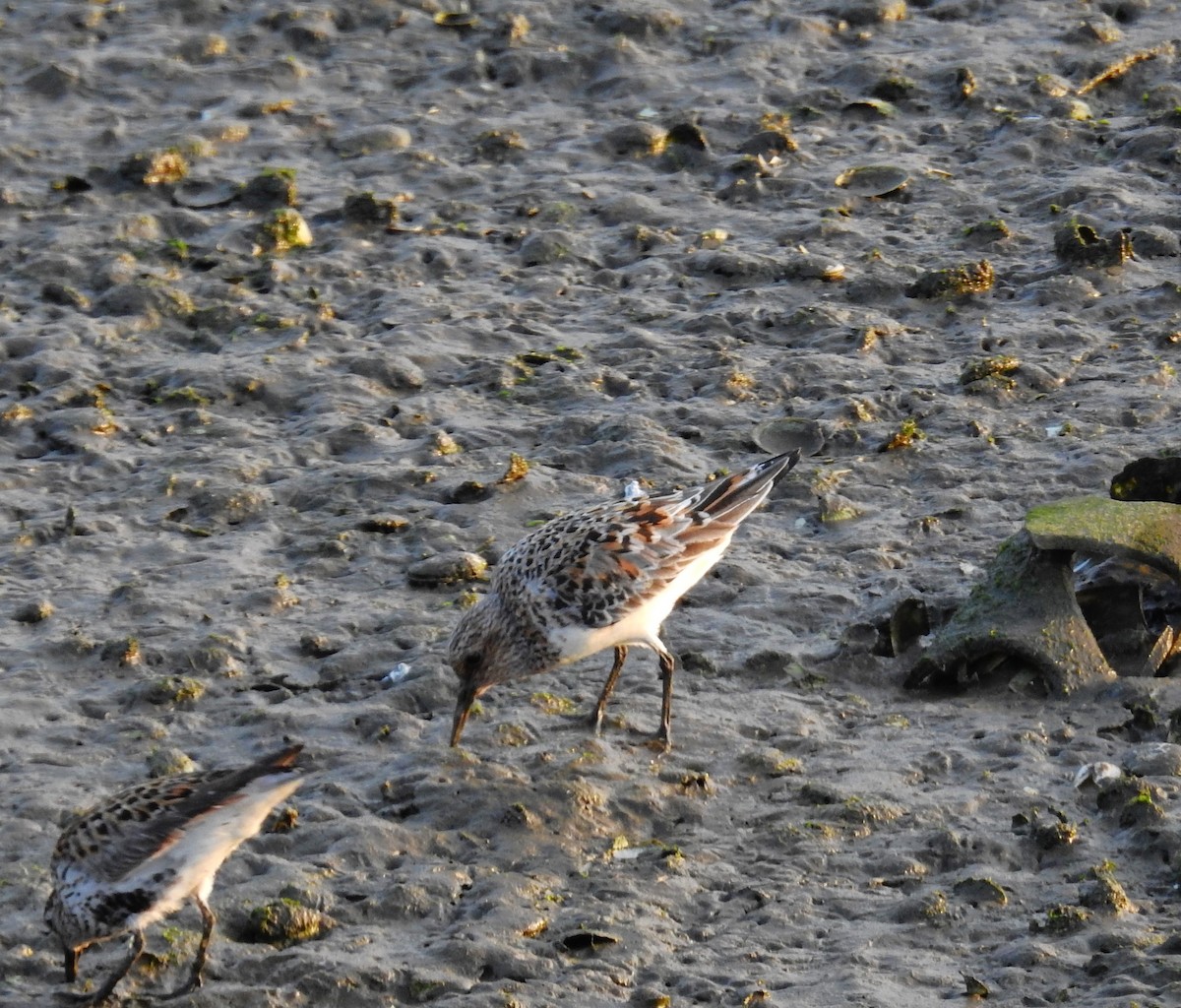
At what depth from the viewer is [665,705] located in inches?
331

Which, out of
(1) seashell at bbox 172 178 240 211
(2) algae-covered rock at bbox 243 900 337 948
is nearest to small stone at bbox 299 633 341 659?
(2) algae-covered rock at bbox 243 900 337 948

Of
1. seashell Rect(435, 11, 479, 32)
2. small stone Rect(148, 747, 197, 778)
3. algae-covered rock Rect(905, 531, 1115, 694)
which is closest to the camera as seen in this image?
small stone Rect(148, 747, 197, 778)

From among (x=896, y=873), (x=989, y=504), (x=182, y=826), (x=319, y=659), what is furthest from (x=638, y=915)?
(x=989, y=504)

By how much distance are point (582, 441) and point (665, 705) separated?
275cm

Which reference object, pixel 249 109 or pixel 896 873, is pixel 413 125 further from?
pixel 896 873

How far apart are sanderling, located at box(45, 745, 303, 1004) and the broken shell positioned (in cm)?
793

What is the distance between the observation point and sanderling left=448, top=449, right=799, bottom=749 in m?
8.36

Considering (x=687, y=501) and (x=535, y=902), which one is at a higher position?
(x=687, y=501)

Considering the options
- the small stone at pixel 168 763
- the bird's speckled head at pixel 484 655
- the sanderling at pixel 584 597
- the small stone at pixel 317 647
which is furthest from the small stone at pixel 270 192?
the small stone at pixel 168 763

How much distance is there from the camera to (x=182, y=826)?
22.0ft

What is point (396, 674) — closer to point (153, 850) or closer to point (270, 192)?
point (153, 850)

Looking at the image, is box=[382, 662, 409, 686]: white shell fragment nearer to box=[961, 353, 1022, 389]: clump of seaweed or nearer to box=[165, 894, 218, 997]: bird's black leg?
box=[165, 894, 218, 997]: bird's black leg

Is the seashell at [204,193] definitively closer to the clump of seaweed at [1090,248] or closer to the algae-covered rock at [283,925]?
the clump of seaweed at [1090,248]

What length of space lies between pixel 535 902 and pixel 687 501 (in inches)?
87.9
